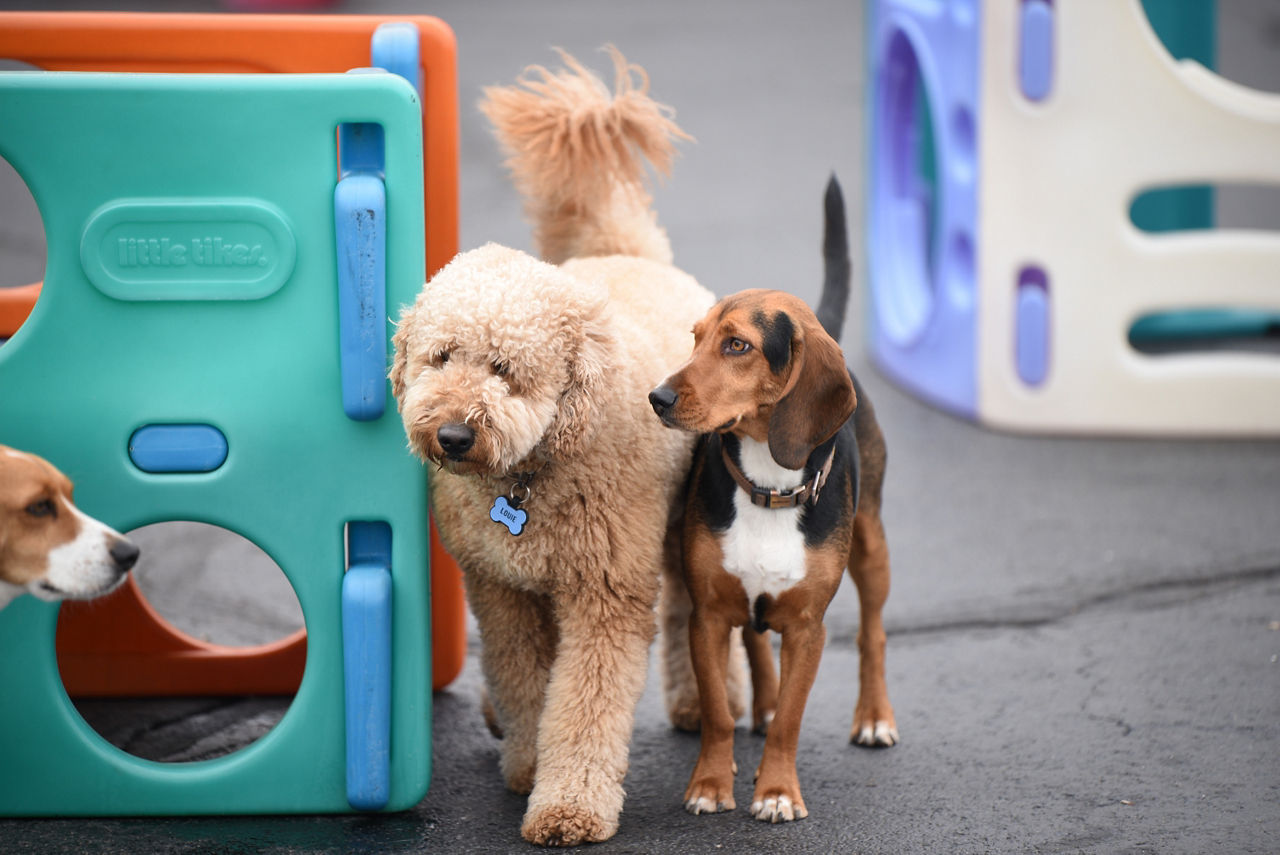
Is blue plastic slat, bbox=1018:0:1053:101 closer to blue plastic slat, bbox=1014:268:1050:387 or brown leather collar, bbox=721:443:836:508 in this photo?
blue plastic slat, bbox=1014:268:1050:387

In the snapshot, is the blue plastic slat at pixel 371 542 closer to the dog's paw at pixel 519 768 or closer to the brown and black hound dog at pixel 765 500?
the dog's paw at pixel 519 768

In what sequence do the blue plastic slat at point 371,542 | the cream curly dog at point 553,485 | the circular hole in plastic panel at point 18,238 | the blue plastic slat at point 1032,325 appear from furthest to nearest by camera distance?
the circular hole in plastic panel at point 18,238 → the blue plastic slat at point 1032,325 → the blue plastic slat at point 371,542 → the cream curly dog at point 553,485

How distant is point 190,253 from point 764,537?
4.86ft

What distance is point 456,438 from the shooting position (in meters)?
2.72

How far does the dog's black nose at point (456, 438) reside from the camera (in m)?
2.72

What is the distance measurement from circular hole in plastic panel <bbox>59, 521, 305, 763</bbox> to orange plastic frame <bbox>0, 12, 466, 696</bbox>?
0.02 m

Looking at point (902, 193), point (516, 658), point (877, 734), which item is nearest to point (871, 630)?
point (877, 734)

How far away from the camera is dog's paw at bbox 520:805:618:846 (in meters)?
3.03

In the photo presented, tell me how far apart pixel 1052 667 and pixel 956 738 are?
647 millimetres

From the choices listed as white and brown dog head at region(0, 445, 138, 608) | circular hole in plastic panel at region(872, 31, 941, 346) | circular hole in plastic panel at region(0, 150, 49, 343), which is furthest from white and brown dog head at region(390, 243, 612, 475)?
circular hole in plastic panel at region(872, 31, 941, 346)

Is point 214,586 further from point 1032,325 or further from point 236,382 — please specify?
point 1032,325

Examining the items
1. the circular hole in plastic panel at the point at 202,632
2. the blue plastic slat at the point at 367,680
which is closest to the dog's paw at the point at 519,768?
the blue plastic slat at the point at 367,680

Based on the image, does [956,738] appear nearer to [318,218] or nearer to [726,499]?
[726,499]

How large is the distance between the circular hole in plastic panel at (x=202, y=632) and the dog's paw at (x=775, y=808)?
57.1 inches
